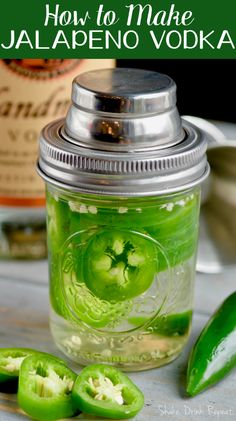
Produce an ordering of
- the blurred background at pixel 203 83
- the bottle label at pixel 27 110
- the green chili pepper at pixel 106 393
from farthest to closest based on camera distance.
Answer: the blurred background at pixel 203 83 < the bottle label at pixel 27 110 < the green chili pepper at pixel 106 393

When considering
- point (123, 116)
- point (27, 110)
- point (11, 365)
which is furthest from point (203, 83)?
point (11, 365)

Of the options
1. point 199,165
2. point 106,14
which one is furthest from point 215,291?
point 106,14

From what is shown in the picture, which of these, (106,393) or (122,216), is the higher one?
(122,216)

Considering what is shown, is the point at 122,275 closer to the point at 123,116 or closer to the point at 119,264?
the point at 119,264

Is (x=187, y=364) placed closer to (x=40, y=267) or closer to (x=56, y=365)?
(x=56, y=365)

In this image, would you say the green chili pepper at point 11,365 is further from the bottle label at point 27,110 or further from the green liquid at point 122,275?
the bottle label at point 27,110

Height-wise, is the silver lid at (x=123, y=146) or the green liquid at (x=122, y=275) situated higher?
the silver lid at (x=123, y=146)

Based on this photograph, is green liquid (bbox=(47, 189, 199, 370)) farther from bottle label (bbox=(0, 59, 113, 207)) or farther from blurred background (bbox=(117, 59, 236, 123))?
blurred background (bbox=(117, 59, 236, 123))

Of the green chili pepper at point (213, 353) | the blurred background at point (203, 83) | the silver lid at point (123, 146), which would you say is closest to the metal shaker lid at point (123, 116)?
the silver lid at point (123, 146)
